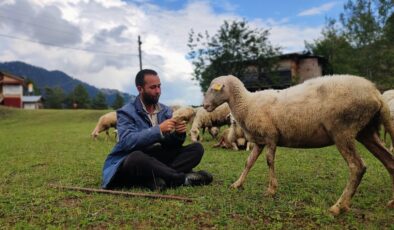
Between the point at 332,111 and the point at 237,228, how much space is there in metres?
1.86

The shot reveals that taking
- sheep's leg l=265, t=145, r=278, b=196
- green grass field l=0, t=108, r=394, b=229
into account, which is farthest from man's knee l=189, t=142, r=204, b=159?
sheep's leg l=265, t=145, r=278, b=196

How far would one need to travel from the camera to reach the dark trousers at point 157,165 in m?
5.55

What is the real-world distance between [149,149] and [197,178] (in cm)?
88

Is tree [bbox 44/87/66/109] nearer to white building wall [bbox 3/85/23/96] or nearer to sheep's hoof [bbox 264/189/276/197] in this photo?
white building wall [bbox 3/85/23/96]

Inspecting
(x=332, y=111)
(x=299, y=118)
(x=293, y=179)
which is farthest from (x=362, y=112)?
(x=293, y=179)

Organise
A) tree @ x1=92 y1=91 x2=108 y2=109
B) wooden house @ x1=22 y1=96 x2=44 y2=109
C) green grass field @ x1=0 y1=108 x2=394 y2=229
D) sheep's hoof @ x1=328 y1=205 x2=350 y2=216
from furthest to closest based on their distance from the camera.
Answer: tree @ x1=92 y1=91 x2=108 y2=109 < wooden house @ x1=22 y1=96 x2=44 y2=109 < sheep's hoof @ x1=328 y1=205 x2=350 y2=216 < green grass field @ x1=0 y1=108 x2=394 y2=229

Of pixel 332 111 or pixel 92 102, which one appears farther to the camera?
pixel 92 102

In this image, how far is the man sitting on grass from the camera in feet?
18.2

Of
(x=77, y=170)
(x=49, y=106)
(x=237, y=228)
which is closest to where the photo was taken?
(x=237, y=228)

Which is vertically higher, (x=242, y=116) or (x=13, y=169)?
(x=242, y=116)

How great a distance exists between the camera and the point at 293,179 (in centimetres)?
678

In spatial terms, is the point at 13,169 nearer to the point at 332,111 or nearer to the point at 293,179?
the point at 293,179

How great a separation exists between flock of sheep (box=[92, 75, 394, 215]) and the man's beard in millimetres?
465

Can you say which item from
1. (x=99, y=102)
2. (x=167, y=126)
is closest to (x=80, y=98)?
(x=99, y=102)
